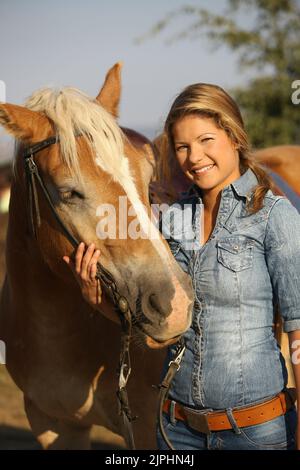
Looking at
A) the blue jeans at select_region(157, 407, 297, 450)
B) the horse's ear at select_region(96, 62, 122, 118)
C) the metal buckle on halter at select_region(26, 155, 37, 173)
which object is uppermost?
the horse's ear at select_region(96, 62, 122, 118)

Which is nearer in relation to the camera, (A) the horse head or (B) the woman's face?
(A) the horse head

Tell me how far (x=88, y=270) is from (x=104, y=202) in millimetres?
229

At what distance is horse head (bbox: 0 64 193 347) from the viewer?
197 centimetres

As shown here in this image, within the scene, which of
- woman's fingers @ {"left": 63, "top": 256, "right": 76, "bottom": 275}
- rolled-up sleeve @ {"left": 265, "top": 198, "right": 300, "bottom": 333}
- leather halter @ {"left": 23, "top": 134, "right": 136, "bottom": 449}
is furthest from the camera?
woman's fingers @ {"left": 63, "top": 256, "right": 76, "bottom": 275}

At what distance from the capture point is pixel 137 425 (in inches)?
108

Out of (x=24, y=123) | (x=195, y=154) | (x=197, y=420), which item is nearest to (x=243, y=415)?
(x=197, y=420)

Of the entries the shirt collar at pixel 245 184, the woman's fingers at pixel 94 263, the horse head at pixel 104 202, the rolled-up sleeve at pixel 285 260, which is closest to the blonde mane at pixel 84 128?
the horse head at pixel 104 202

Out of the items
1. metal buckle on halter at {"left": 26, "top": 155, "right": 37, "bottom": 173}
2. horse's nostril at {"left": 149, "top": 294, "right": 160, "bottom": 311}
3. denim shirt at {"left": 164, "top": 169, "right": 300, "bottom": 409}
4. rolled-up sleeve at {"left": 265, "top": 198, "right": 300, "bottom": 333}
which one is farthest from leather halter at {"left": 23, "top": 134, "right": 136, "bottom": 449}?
rolled-up sleeve at {"left": 265, "top": 198, "right": 300, "bottom": 333}

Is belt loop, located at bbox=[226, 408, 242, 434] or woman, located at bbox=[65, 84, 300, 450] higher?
woman, located at bbox=[65, 84, 300, 450]

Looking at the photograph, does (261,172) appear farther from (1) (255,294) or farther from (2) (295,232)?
(1) (255,294)

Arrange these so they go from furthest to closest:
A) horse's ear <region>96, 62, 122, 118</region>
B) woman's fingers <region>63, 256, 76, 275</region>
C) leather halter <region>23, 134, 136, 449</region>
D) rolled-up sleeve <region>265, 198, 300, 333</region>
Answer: horse's ear <region>96, 62, 122, 118</region> → woman's fingers <region>63, 256, 76, 275</region> → leather halter <region>23, 134, 136, 449</region> → rolled-up sleeve <region>265, 198, 300, 333</region>

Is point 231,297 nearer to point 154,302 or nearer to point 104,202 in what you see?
point 154,302

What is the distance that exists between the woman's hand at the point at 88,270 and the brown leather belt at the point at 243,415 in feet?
1.59

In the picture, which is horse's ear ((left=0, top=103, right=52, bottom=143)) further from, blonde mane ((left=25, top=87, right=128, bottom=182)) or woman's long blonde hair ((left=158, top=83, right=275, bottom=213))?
woman's long blonde hair ((left=158, top=83, right=275, bottom=213))
